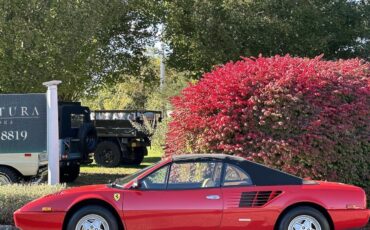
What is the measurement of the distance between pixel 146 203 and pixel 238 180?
1.27 m

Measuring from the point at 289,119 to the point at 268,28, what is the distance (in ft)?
23.8

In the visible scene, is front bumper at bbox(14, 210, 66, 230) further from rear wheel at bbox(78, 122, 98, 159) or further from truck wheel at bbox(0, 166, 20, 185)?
rear wheel at bbox(78, 122, 98, 159)

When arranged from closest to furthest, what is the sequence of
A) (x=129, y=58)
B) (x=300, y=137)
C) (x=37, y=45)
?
(x=300, y=137), (x=37, y=45), (x=129, y=58)

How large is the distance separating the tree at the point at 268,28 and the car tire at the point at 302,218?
30.7 feet

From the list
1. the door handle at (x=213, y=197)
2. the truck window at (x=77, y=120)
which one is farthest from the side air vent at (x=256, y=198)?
the truck window at (x=77, y=120)

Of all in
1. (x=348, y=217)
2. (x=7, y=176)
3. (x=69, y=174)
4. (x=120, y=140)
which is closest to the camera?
(x=348, y=217)

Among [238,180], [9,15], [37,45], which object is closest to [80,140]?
[37,45]

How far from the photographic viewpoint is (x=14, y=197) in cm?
890

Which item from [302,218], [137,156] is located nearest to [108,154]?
[137,156]

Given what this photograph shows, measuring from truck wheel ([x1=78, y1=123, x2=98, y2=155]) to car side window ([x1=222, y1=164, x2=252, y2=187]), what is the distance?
24.3 feet

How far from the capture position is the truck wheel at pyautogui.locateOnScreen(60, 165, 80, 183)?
14.5m

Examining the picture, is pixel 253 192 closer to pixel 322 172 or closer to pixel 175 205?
pixel 175 205

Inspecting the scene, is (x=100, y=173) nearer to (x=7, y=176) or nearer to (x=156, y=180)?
(x=7, y=176)

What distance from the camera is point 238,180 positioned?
745cm
